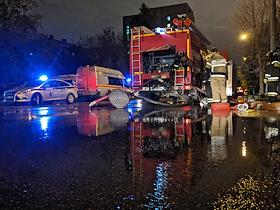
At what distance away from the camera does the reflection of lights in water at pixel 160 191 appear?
8.21ft

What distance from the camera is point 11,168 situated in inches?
148

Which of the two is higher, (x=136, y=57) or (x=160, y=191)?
(x=136, y=57)

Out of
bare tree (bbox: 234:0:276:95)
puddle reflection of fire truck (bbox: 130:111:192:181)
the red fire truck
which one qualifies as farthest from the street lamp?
puddle reflection of fire truck (bbox: 130:111:192:181)

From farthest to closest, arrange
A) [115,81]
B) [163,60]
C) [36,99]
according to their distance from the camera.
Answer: [115,81], [36,99], [163,60]

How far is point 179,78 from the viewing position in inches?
557

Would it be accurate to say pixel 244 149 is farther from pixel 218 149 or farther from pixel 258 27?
pixel 258 27

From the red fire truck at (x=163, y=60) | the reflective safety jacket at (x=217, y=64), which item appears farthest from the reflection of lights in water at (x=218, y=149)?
the red fire truck at (x=163, y=60)

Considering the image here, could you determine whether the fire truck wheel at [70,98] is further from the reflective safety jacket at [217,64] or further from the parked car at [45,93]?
the reflective safety jacket at [217,64]

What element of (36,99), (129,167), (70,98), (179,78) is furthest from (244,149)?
(70,98)

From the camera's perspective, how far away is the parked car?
71.3ft

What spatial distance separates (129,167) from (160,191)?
2.96 ft

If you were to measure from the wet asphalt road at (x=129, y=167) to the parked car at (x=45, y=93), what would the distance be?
16.3m

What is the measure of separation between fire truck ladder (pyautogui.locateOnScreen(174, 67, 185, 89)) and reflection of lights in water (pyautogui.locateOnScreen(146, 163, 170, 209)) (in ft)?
35.0

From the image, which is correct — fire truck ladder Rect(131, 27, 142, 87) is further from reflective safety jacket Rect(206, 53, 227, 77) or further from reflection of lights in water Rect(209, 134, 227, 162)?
reflection of lights in water Rect(209, 134, 227, 162)
